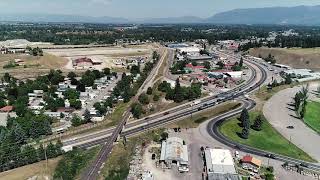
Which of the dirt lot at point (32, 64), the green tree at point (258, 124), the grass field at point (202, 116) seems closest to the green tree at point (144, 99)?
the grass field at point (202, 116)

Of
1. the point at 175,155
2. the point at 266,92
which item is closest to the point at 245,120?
the point at 175,155

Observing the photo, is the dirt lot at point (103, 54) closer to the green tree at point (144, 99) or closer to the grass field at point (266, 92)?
the green tree at point (144, 99)

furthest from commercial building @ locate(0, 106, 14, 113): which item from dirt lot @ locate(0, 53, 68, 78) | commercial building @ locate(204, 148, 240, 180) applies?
commercial building @ locate(204, 148, 240, 180)

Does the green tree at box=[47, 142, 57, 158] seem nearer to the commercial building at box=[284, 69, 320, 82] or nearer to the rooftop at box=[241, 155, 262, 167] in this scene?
the rooftop at box=[241, 155, 262, 167]

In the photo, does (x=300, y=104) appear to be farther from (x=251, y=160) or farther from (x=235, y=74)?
(x=251, y=160)

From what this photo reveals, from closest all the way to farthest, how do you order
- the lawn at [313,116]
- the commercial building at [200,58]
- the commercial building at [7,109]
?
the lawn at [313,116] → the commercial building at [7,109] → the commercial building at [200,58]
